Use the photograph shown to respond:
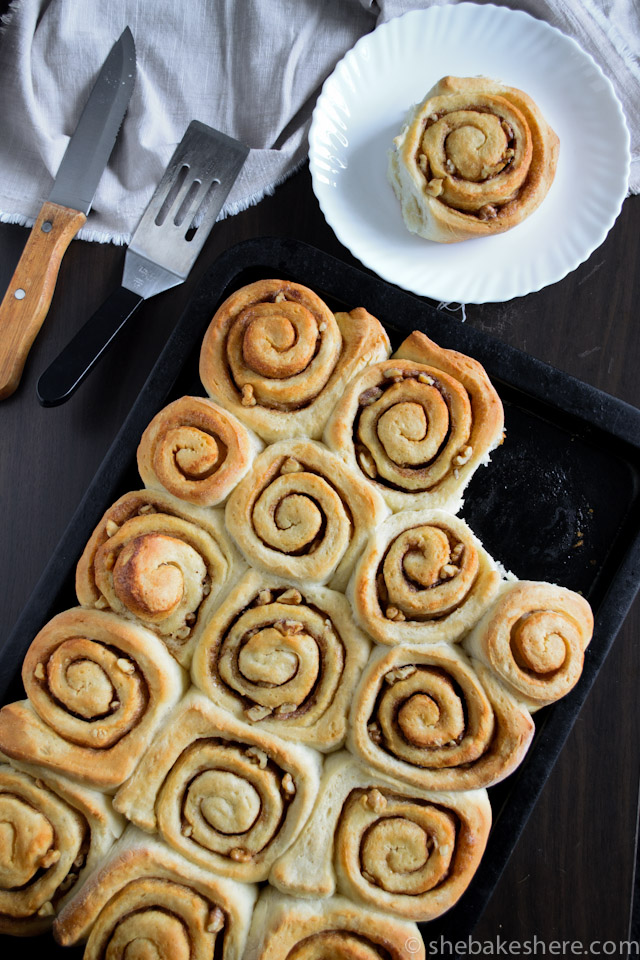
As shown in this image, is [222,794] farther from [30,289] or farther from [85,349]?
[30,289]

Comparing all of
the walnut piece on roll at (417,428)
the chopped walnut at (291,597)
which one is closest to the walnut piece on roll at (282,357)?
the walnut piece on roll at (417,428)

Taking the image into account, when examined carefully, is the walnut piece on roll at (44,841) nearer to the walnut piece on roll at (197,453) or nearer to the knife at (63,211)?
the walnut piece on roll at (197,453)

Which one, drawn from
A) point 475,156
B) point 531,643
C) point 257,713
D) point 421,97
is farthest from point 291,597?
point 421,97

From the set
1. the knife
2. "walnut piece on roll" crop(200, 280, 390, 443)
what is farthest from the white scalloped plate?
the knife

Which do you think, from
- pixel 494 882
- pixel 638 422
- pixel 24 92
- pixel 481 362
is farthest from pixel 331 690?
pixel 24 92

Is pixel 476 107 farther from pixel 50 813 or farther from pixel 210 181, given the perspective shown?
pixel 50 813

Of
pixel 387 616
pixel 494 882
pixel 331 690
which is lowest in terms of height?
pixel 494 882

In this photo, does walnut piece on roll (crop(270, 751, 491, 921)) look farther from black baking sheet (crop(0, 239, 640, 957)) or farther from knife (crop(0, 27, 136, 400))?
knife (crop(0, 27, 136, 400))
